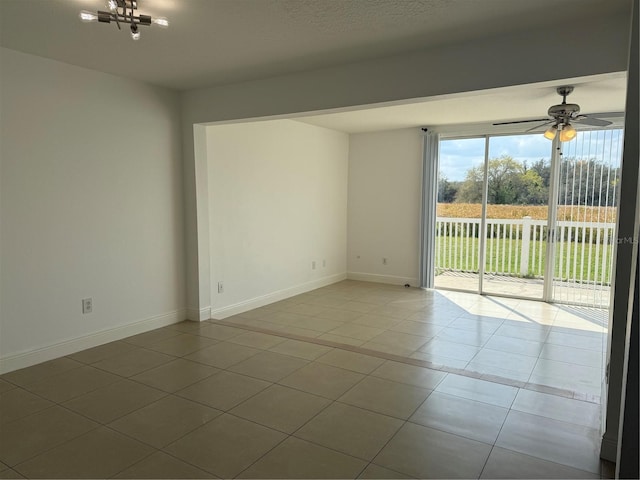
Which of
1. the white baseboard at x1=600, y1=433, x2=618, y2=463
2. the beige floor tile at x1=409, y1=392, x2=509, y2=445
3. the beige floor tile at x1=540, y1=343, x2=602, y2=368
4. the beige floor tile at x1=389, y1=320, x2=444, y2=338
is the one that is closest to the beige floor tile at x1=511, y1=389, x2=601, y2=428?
the beige floor tile at x1=409, y1=392, x2=509, y2=445

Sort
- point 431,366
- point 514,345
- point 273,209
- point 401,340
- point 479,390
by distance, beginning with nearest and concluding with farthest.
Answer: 1. point 479,390
2. point 431,366
3. point 514,345
4. point 401,340
5. point 273,209

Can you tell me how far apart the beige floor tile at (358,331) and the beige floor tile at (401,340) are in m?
0.08

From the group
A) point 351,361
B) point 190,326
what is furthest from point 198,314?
point 351,361

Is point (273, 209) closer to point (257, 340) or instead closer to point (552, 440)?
point (257, 340)

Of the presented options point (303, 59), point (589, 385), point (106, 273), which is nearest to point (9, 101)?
point (106, 273)

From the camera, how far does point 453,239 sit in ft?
21.6

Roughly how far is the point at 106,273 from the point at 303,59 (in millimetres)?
2537

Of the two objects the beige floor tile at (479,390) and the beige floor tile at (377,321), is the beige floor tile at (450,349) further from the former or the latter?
the beige floor tile at (377,321)

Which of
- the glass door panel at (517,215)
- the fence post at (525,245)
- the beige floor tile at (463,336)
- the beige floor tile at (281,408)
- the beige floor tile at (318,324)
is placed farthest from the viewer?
the fence post at (525,245)

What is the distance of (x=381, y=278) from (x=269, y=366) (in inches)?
154

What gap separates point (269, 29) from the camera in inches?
107

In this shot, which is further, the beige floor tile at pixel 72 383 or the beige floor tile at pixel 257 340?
the beige floor tile at pixel 257 340

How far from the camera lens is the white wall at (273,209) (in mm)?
4852

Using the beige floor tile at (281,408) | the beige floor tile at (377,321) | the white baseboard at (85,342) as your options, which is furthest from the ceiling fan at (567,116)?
the white baseboard at (85,342)
